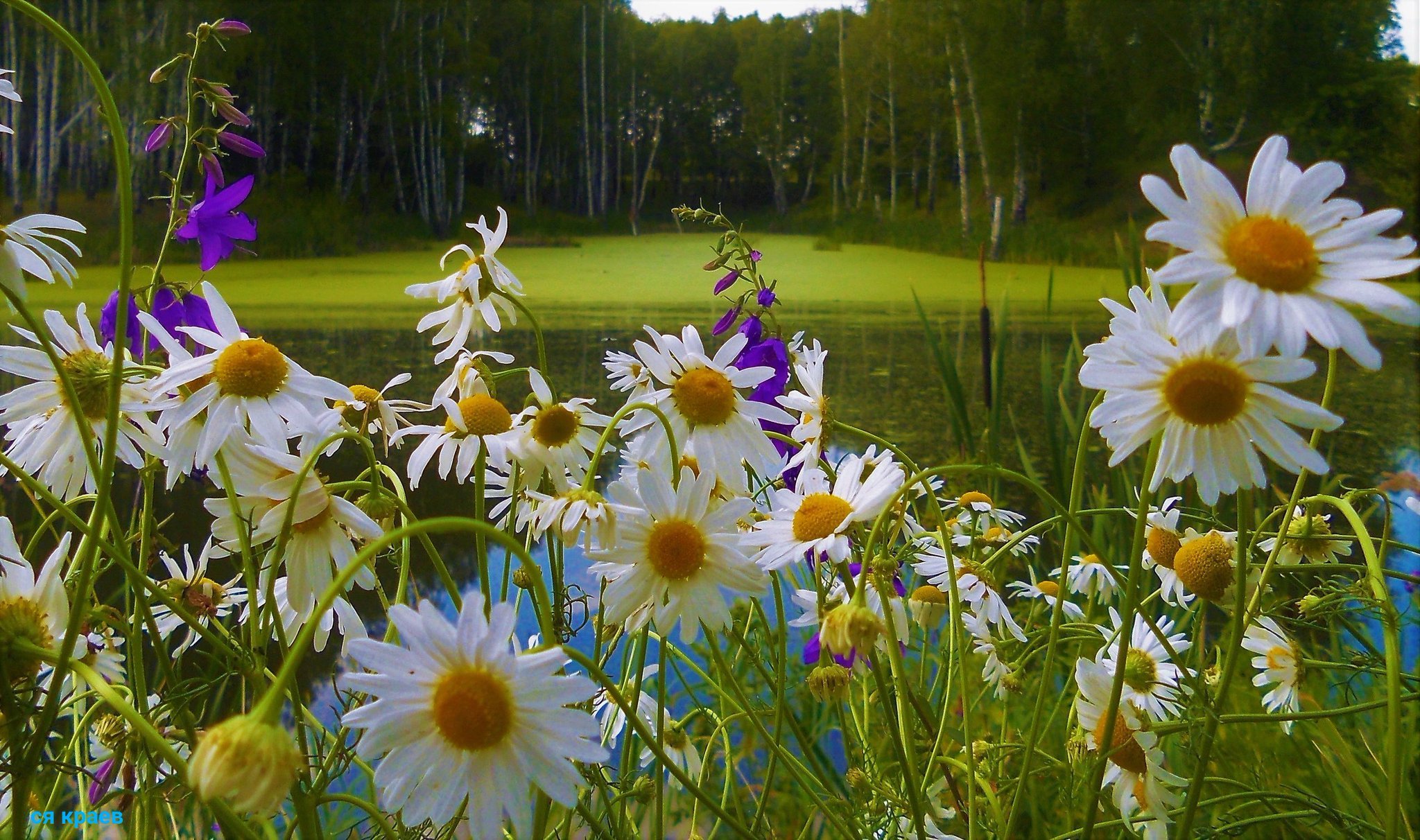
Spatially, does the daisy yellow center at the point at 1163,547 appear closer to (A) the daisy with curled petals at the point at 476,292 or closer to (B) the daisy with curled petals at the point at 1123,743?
(B) the daisy with curled petals at the point at 1123,743

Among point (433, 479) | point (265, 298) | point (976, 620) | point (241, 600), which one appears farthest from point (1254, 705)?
point (265, 298)

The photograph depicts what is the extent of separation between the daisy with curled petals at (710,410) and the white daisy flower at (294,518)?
123 millimetres

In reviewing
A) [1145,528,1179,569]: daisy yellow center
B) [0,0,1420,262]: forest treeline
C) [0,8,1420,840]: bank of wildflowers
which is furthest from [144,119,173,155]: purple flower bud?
[0,0,1420,262]: forest treeline

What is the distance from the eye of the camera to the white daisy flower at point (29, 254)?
27cm

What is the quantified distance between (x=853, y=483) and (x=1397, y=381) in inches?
138

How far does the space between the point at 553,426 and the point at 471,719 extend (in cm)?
18

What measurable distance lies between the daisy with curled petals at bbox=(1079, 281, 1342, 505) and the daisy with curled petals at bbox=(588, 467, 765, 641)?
131mm

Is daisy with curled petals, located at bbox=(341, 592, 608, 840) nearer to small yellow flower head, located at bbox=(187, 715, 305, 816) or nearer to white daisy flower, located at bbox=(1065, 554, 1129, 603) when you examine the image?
small yellow flower head, located at bbox=(187, 715, 305, 816)

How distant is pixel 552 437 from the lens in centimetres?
40

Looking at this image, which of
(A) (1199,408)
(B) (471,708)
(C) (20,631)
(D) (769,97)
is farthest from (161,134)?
(D) (769,97)

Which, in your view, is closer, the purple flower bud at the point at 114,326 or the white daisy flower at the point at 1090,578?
the purple flower bud at the point at 114,326

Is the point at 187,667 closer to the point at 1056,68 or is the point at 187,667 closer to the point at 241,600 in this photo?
the point at 241,600

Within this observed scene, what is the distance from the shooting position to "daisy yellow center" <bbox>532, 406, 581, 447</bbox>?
0.40 m

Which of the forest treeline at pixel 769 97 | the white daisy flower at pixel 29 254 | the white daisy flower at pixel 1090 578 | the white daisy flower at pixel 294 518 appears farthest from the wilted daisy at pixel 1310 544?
the forest treeline at pixel 769 97
